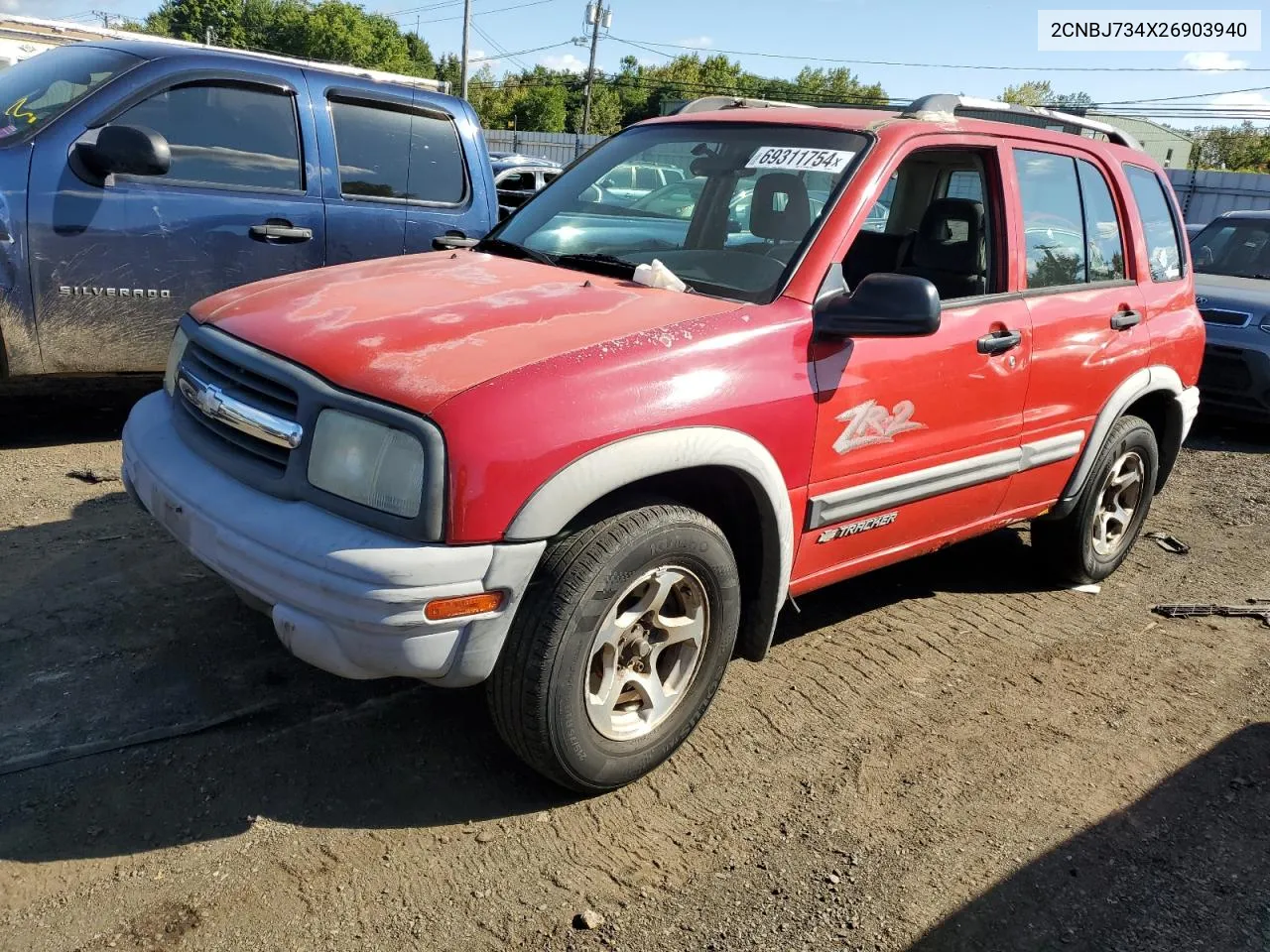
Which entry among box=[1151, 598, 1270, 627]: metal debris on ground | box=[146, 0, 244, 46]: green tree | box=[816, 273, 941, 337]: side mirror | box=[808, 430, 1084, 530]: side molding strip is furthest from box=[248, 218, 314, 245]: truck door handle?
box=[146, 0, 244, 46]: green tree

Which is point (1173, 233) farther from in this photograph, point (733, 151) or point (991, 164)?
point (733, 151)

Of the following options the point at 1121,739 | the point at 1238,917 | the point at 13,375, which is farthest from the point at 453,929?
the point at 13,375

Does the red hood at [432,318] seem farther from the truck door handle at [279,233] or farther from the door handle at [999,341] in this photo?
the truck door handle at [279,233]

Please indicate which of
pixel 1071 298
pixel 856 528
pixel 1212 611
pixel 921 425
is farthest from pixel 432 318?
pixel 1212 611

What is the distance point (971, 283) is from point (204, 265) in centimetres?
361

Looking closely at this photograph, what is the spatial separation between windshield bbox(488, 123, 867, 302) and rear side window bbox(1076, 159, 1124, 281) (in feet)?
4.52

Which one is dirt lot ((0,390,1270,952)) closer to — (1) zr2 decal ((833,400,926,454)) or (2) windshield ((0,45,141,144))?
(1) zr2 decal ((833,400,926,454))

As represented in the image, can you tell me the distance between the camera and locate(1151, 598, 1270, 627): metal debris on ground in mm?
4676

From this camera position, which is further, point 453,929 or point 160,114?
point 160,114

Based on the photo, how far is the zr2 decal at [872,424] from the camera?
3.16 metres

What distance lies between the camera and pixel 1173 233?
4.80 meters

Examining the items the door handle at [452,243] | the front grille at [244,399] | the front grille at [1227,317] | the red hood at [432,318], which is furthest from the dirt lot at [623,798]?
the front grille at [1227,317]

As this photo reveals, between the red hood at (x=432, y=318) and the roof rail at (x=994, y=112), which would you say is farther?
the roof rail at (x=994, y=112)

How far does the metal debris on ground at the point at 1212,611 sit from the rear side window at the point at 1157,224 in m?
1.49
